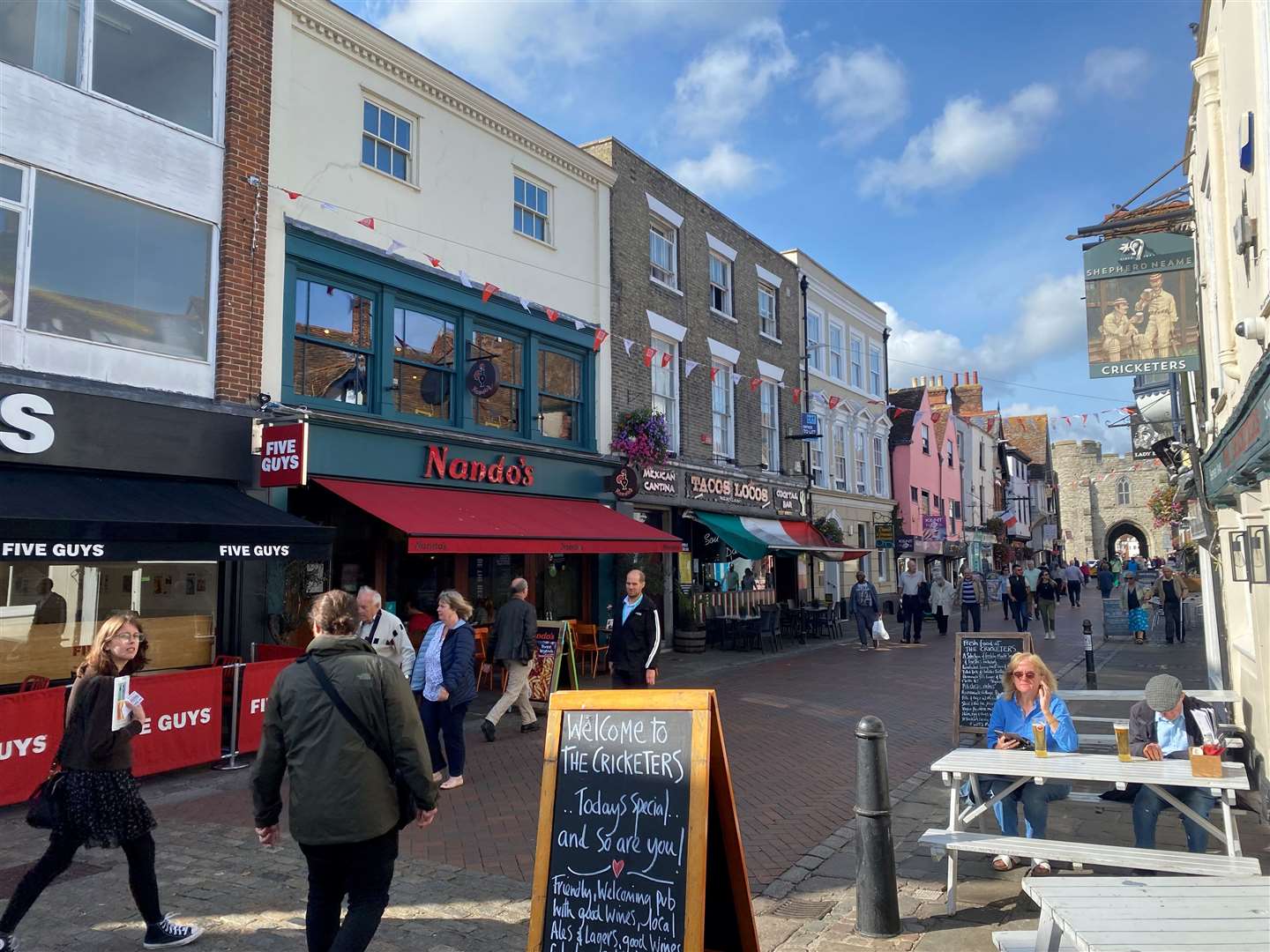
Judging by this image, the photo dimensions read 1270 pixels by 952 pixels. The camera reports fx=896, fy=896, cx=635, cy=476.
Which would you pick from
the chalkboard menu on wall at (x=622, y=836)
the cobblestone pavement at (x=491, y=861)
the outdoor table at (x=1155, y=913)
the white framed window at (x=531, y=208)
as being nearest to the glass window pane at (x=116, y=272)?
the cobblestone pavement at (x=491, y=861)

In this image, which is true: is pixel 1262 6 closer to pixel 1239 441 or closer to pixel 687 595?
pixel 1239 441

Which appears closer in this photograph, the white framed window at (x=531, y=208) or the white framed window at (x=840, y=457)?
the white framed window at (x=531, y=208)

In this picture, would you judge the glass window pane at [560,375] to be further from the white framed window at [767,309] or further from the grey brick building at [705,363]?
the white framed window at [767,309]

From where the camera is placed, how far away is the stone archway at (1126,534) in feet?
213

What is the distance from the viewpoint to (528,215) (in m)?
15.4

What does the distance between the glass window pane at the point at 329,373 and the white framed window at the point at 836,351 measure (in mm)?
16912

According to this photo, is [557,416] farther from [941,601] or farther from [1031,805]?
[941,601]

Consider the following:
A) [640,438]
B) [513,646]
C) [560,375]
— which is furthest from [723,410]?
[513,646]

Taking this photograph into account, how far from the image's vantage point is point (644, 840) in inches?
145

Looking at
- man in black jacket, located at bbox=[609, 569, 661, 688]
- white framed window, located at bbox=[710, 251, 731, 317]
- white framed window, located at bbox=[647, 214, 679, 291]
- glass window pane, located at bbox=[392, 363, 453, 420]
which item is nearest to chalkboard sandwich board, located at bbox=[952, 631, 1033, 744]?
man in black jacket, located at bbox=[609, 569, 661, 688]

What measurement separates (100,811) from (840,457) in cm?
2415

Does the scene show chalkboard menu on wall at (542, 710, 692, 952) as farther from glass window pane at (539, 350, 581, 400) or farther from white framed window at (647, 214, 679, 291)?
white framed window at (647, 214, 679, 291)

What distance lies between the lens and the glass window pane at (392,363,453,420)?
12.9 m

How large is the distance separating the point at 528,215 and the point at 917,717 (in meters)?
10.1
